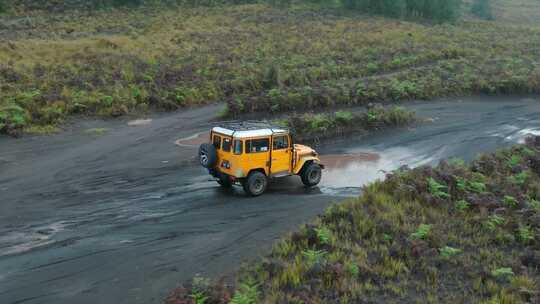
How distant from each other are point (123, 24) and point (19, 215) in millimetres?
45323

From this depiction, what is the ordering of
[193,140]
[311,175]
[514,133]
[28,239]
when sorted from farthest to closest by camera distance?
[514,133] → [193,140] → [311,175] → [28,239]

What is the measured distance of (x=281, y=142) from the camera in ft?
60.7

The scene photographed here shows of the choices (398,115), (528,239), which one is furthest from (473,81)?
(528,239)

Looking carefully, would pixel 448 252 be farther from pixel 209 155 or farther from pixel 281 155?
pixel 209 155

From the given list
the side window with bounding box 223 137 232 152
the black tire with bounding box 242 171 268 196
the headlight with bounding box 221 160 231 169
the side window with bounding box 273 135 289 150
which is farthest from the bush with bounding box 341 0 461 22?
the headlight with bounding box 221 160 231 169

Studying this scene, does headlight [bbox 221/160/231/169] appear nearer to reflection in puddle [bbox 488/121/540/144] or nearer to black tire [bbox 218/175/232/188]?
black tire [bbox 218/175/232/188]

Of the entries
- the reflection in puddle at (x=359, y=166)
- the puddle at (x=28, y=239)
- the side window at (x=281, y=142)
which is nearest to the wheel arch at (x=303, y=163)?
the side window at (x=281, y=142)

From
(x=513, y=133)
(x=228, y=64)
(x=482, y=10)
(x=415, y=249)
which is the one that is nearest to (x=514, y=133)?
(x=513, y=133)

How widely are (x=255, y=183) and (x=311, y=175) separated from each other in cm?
235

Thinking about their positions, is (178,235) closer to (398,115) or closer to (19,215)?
(19,215)

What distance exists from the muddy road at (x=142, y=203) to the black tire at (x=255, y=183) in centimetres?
29

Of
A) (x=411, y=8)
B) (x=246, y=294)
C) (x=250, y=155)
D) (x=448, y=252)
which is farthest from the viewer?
(x=411, y=8)

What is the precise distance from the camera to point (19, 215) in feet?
54.6

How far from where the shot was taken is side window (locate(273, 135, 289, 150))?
18328 millimetres
